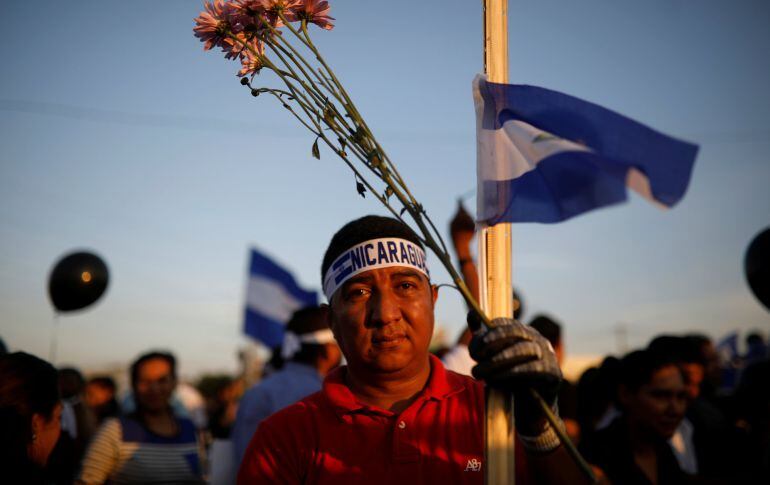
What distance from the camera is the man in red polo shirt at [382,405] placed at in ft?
8.05

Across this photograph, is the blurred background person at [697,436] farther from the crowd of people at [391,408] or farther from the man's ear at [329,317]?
the man's ear at [329,317]

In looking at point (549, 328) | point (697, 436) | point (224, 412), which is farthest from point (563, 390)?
point (224, 412)

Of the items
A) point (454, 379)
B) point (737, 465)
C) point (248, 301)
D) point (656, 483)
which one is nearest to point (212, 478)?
point (454, 379)

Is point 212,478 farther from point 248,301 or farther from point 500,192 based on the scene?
point 248,301

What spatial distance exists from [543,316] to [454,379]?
321 cm

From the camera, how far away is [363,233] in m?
2.82

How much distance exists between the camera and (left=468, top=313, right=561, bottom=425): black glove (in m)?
1.93

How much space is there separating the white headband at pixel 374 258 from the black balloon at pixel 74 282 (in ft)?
20.0

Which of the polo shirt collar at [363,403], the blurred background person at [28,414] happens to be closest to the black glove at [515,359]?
the polo shirt collar at [363,403]

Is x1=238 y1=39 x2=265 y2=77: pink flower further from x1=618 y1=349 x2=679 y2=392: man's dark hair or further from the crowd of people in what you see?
x1=618 y1=349 x2=679 y2=392: man's dark hair

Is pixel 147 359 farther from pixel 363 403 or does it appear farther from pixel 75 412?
pixel 363 403

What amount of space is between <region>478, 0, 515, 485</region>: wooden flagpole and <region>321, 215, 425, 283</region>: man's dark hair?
1.96 feet

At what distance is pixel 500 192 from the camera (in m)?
2.31

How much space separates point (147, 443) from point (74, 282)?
3616mm
